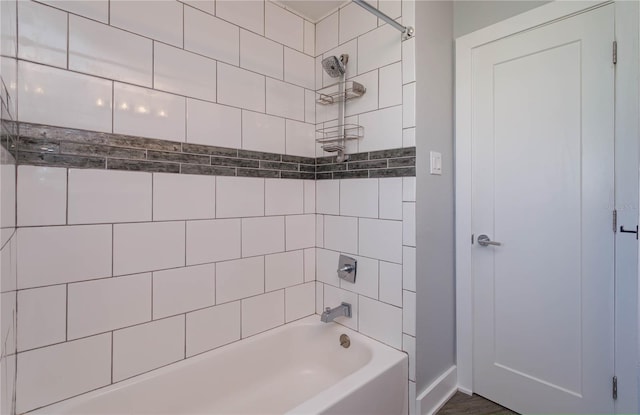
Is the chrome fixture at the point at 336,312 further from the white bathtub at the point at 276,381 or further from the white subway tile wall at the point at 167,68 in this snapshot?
the white subway tile wall at the point at 167,68

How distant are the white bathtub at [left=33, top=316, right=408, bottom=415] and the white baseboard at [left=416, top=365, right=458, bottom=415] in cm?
9

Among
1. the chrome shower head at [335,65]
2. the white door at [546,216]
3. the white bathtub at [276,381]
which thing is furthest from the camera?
the chrome shower head at [335,65]

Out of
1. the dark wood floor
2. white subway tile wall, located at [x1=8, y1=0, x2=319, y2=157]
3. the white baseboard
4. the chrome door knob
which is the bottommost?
the dark wood floor

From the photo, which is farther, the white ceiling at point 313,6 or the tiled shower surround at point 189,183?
the white ceiling at point 313,6

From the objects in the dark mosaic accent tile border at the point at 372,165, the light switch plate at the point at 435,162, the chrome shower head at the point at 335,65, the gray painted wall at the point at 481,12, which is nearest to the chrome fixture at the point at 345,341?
the dark mosaic accent tile border at the point at 372,165

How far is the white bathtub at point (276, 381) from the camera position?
122 cm

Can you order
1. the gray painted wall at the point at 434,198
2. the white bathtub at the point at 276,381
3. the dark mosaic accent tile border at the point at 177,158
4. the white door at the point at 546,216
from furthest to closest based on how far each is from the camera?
the gray painted wall at the point at 434,198 < the white door at the point at 546,216 < the white bathtub at the point at 276,381 < the dark mosaic accent tile border at the point at 177,158

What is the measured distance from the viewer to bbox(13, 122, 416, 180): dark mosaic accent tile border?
3.57ft

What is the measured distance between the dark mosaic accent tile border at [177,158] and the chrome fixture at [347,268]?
50cm

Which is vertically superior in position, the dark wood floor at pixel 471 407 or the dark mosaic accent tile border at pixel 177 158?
the dark mosaic accent tile border at pixel 177 158

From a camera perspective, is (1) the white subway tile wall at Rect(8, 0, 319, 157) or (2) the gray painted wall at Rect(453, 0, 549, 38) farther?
(2) the gray painted wall at Rect(453, 0, 549, 38)

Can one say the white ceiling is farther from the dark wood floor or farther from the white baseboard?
the dark wood floor

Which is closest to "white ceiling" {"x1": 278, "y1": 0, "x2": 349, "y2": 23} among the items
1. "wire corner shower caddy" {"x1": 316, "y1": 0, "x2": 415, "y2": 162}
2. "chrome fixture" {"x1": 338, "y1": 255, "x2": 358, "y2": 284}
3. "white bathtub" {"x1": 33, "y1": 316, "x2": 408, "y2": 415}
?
"wire corner shower caddy" {"x1": 316, "y1": 0, "x2": 415, "y2": 162}

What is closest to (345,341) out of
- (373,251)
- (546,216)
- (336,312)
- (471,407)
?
(336,312)
